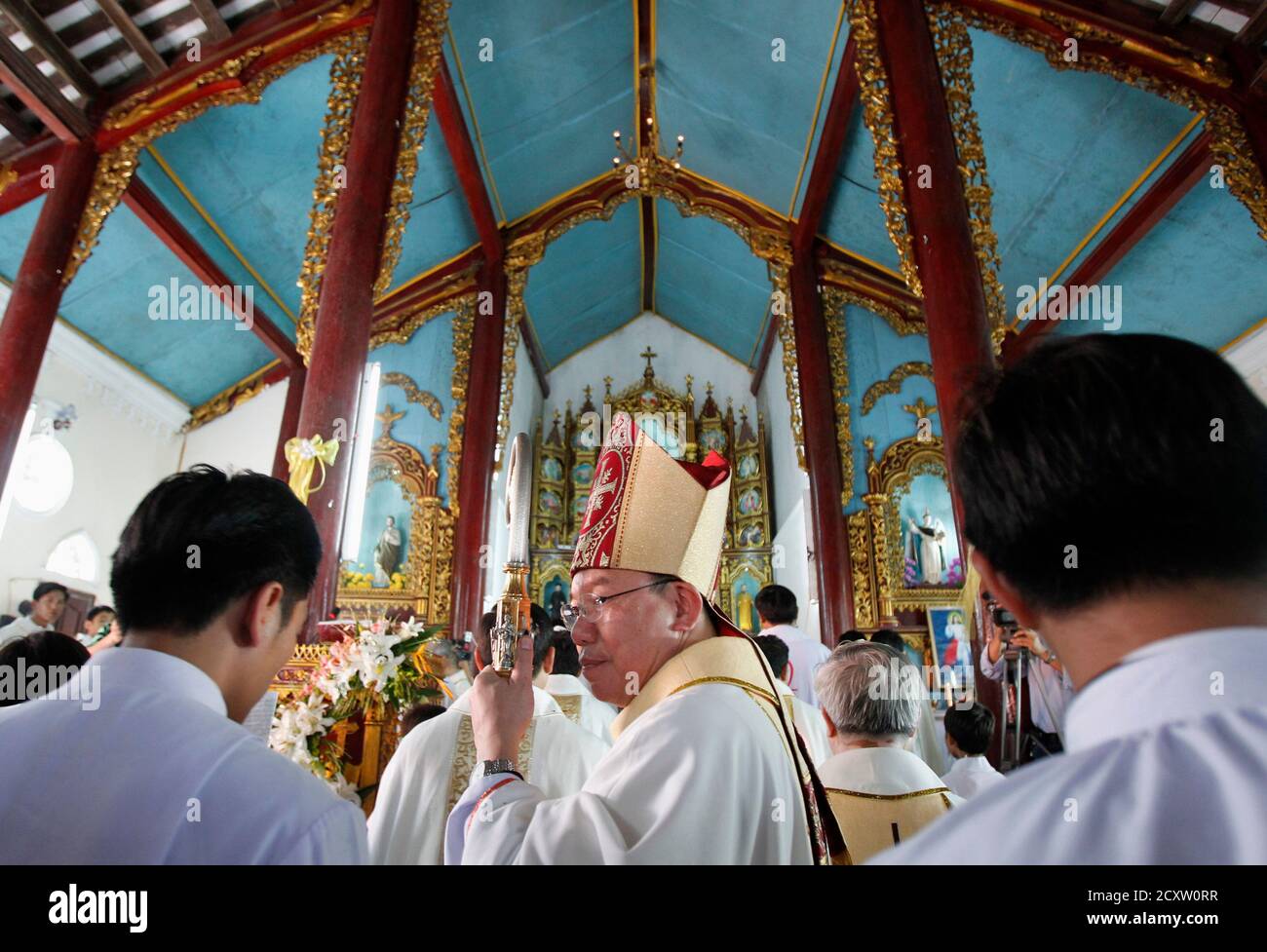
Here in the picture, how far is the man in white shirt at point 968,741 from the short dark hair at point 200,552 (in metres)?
2.24

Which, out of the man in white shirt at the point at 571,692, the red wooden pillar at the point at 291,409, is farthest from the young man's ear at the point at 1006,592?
the red wooden pillar at the point at 291,409

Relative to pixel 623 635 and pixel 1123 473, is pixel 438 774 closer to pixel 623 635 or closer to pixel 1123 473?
pixel 623 635

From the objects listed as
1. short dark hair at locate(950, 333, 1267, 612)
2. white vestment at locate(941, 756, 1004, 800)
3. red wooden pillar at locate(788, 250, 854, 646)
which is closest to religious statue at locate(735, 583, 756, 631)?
red wooden pillar at locate(788, 250, 854, 646)

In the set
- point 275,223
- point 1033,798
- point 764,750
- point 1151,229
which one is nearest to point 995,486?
point 1033,798

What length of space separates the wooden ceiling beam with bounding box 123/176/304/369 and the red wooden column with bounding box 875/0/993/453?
6045 mm

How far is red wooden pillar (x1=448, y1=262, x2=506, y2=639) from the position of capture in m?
8.30

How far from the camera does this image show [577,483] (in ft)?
45.9

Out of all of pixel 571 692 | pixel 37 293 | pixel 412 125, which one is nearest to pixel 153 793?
pixel 571 692

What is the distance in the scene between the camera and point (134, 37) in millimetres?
5539

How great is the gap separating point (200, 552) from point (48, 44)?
656 centimetres

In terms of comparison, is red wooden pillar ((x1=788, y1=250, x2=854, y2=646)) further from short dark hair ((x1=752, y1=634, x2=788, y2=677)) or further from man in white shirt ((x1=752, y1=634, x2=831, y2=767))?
man in white shirt ((x1=752, y1=634, x2=831, y2=767))

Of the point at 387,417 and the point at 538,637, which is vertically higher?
the point at 387,417
